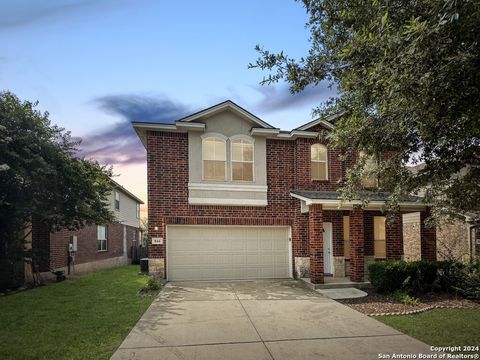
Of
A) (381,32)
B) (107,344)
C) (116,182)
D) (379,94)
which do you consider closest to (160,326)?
(107,344)

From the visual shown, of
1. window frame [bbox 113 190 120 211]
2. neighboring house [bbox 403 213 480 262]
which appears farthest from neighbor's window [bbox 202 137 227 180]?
window frame [bbox 113 190 120 211]

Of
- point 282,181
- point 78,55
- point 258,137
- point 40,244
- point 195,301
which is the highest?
point 78,55

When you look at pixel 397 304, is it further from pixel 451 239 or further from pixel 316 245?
pixel 451 239

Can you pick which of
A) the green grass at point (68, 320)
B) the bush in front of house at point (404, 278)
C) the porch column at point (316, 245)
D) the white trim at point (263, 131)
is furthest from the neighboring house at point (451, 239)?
the green grass at point (68, 320)

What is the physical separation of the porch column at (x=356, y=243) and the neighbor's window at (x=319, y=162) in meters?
2.48

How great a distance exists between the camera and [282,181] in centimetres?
1543

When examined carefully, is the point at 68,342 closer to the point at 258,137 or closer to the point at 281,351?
the point at 281,351

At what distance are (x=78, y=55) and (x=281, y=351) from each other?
8.64 meters

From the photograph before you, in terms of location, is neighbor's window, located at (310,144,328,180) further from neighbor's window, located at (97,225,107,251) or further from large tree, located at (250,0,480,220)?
neighbor's window, located at (97,225,107,251)

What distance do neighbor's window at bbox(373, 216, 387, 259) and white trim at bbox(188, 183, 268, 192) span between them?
4.99 m

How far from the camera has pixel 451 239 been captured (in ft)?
59.6

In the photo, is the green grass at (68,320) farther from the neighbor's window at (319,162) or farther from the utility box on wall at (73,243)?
the neighbor's window at (319,162)

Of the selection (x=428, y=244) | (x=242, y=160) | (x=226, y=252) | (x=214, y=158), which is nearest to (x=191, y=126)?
(x=214, y=158)

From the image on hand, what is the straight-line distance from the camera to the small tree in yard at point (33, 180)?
41.6 ft
